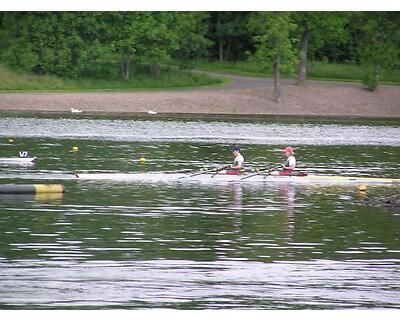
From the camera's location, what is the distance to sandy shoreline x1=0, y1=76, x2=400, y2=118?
64.1 metres

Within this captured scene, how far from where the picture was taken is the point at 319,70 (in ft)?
269

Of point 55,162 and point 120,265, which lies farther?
point 55,162

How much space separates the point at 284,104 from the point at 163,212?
42788 mm

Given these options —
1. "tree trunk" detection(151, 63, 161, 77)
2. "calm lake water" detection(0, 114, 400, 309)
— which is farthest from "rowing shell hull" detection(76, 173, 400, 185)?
"tree trunk" detection(151, 63, 161, 77)

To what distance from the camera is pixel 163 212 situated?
29.0 metres

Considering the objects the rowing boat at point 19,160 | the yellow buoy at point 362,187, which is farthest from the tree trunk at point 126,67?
the yellow buoy at point 362,187

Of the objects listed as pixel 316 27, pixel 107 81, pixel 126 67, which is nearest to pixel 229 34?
pixel 316 27

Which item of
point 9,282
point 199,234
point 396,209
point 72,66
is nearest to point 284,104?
point 72,66

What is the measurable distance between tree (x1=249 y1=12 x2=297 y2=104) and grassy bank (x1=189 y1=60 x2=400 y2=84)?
313 inches

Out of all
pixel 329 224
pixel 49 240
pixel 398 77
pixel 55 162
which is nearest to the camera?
pixel 49 240

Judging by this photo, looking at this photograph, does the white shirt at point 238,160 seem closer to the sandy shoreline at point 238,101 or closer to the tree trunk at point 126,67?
the sandy shoreline at point 238,101

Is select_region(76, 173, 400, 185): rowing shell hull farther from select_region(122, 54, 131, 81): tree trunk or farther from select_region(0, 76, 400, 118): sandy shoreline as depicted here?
select_region(122, 54, 131, 81): tree trunk

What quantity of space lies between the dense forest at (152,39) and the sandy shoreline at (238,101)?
176cm

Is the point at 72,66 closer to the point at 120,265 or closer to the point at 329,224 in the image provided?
the point at 329,224
